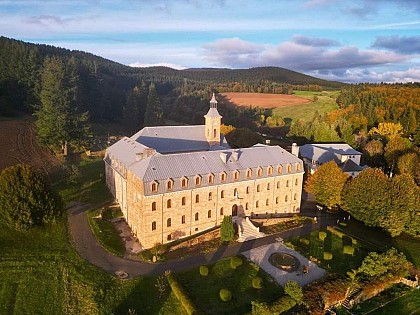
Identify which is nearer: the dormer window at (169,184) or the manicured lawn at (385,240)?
the dormer window at (169,184)

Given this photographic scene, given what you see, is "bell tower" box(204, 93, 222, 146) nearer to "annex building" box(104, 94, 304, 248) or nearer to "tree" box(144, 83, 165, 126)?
"annex building" box(104, 94, 304, 248)

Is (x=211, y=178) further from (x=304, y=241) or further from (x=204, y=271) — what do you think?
(x=304, y=241)

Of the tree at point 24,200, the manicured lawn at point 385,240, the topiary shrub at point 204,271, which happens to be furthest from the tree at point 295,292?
the tree at point 24,200

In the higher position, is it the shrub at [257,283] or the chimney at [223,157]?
the chimney at [223,157]

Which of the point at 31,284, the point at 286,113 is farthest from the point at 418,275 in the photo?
the point at 286,113

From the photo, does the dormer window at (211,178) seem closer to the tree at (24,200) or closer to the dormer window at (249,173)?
the dormer window at (249,173)

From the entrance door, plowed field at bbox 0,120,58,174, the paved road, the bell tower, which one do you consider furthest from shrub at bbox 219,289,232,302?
plowed field at bbox 0,120,58,174

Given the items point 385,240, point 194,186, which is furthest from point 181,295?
point 385,240
